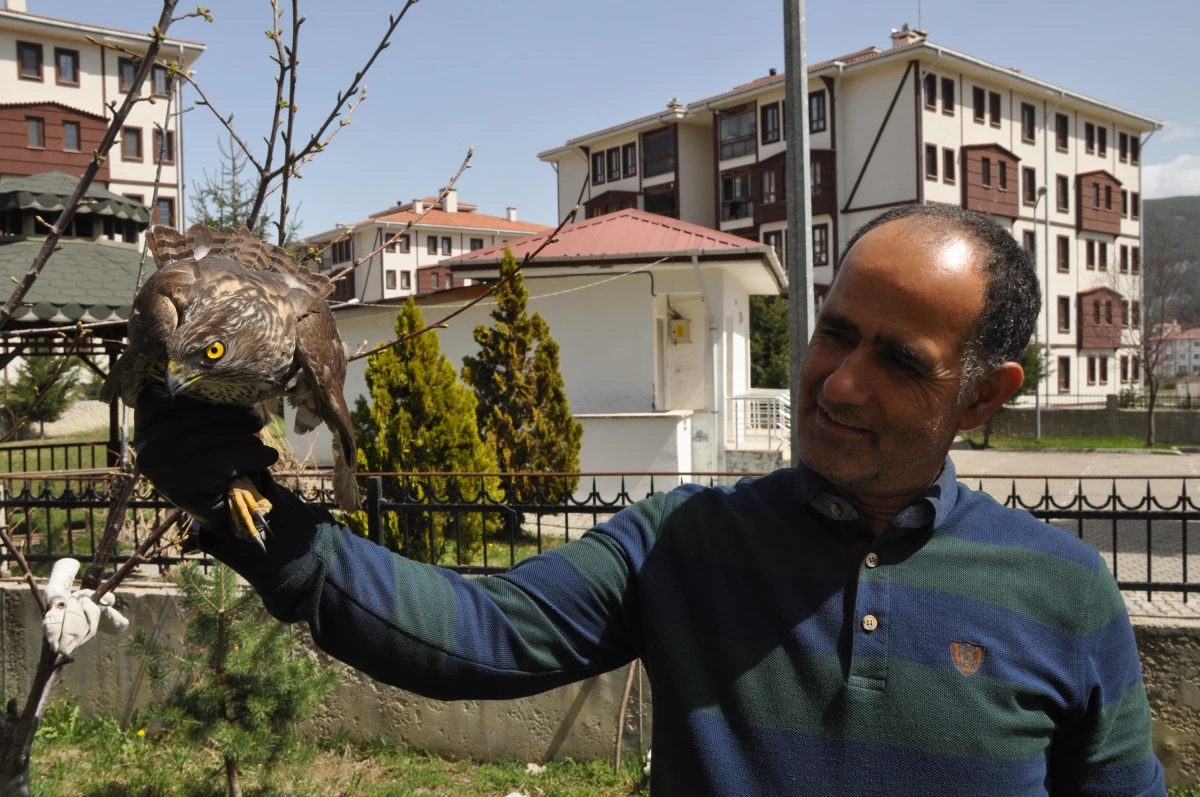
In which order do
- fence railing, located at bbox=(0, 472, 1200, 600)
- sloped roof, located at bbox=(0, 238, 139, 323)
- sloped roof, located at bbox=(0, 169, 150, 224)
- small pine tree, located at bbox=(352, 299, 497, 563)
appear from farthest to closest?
small pine tree, located at bbox=(352, 299, 497, 563), sloped roof, located at bbox=(0, 169, 150, 224), sloped roof, located at bbox=(0, 238, 139, 323), fence railing, located at bbox=(0, 472, 1200, 600)

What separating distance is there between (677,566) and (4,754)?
Answer: 2.49 m

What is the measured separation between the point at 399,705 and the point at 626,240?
10.9 metres

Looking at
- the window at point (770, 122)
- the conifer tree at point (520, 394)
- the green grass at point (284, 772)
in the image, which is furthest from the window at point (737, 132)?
the green grass at point (284, 772)

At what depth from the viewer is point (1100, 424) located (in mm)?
27516

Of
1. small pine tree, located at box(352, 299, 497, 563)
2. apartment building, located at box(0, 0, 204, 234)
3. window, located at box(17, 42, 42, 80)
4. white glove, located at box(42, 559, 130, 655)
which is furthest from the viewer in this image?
window, located at box(17, 42, 42, 80)

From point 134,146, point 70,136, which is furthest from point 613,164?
point 70,136

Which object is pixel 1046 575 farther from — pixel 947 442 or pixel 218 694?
pixel 218 694

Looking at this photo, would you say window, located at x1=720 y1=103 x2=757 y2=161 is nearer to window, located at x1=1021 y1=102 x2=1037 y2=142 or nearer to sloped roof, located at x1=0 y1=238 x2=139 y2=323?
window, located at x1=1021 y1=102 x2=1037 y2=142

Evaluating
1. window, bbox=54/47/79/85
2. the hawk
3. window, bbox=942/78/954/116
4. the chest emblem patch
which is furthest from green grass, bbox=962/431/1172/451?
window, bbox=54/47/79/85

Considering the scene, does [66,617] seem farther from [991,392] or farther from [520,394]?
[520,394]

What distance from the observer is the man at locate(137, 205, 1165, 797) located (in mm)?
1467

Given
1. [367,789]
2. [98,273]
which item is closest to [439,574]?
[367,789]

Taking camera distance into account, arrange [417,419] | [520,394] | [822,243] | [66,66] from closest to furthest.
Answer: [417,419]
[520,394]
[66,66]
[822,243]

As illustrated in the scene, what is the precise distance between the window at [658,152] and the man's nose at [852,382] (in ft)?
134
